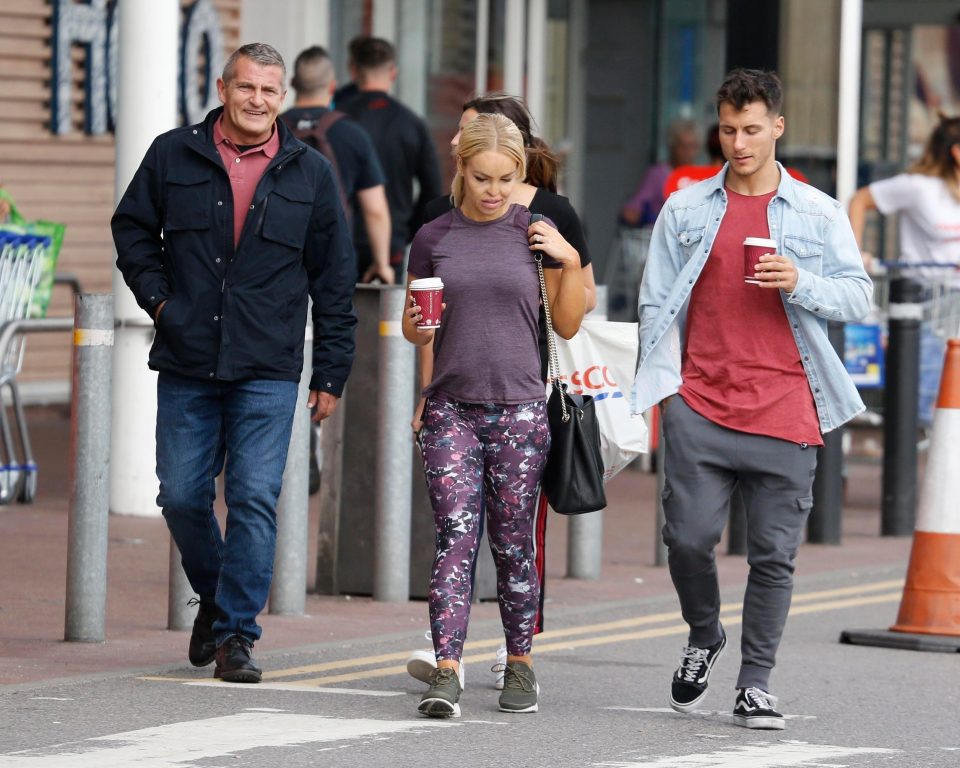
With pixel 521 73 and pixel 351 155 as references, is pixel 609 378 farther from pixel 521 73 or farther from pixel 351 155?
pixel 521 73

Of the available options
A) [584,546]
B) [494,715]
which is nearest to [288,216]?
[494,715]

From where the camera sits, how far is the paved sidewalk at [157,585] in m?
7.77

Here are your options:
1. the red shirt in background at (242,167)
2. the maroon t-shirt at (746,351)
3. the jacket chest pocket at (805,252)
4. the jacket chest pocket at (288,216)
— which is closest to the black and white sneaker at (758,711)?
the maroon t-shirt at (746,351)

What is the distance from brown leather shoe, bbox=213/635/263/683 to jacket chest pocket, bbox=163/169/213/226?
1252 mm

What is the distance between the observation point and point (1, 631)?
320 inches

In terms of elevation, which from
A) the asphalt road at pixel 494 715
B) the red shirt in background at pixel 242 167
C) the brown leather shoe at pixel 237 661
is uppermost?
the red shirt in background at pixel 242 167

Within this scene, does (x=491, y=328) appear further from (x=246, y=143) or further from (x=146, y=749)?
(x=146, y=749)

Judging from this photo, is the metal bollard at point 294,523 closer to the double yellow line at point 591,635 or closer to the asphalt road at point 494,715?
the asphalt road at point 494,715

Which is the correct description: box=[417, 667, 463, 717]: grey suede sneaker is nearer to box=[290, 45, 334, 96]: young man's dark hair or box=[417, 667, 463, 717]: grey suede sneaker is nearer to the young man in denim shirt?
the young man in denim shirt

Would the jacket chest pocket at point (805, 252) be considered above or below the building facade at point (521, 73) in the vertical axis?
below

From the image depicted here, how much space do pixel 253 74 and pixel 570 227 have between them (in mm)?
1050

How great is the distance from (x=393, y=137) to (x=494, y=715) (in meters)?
6.05

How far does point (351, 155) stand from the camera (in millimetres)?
11531

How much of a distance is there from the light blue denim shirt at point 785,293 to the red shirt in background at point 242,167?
122 centimetres
